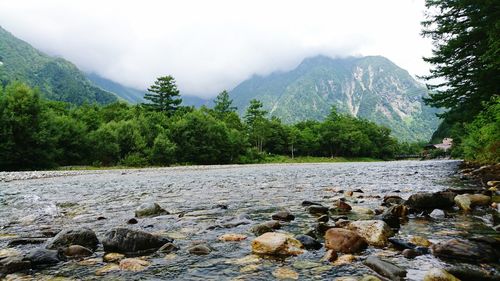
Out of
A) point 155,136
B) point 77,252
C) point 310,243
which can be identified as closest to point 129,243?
point 77,252

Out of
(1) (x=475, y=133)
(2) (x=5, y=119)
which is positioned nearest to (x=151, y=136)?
(2) (x=5, y=119)

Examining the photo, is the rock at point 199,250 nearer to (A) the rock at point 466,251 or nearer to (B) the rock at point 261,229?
(B) the rock at point 261,229

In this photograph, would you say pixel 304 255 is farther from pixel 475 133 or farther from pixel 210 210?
pixel 475 133

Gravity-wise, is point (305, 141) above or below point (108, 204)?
above

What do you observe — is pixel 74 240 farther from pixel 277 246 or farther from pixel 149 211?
pixel 277 246

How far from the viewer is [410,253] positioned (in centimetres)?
511

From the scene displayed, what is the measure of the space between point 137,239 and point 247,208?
4938mm

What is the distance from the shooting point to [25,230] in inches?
303

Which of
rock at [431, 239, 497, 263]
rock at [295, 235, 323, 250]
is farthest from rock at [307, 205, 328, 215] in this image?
rock at [431, 239, 497, 263]

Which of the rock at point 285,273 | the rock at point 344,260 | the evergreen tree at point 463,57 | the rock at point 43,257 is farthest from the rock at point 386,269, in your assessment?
the evergreen tree at point 463,57

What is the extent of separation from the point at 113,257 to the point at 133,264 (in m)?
0.66

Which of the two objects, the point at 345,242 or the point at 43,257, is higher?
the point at 345,242

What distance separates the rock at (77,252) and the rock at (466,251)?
5.71m

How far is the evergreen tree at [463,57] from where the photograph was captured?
23.2m
